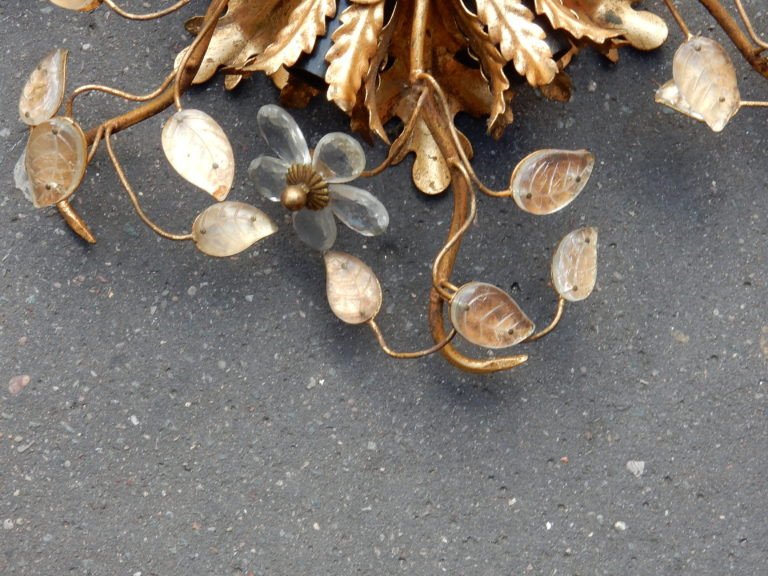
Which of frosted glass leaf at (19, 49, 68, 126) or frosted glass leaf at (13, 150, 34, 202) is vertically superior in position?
frosted glass leaf at (19, 49, 68, 126)

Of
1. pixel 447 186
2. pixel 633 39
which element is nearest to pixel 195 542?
pixel 447 186

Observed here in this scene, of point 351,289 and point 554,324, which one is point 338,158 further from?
point 554,324

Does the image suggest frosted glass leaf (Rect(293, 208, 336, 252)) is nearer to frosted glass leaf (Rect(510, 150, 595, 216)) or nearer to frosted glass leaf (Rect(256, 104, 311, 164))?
frosted glass leaf (Rect(256, 104, 311, 164))

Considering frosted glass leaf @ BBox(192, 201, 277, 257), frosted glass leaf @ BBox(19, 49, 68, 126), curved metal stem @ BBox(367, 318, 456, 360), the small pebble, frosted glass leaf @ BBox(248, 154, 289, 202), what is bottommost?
the small pebble

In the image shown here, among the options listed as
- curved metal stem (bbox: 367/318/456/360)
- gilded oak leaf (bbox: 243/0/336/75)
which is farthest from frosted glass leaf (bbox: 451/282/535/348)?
gilded oak leaf (bbox: 243/0/336/75)

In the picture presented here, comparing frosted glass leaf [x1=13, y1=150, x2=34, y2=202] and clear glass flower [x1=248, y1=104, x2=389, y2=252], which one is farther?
frosted glass leaf [x1=13, y1=150, x2=34, y2=202]

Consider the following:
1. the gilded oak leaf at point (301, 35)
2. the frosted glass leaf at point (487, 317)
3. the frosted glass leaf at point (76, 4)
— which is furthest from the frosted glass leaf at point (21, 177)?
the frosted glass leaf at point (487, 317)

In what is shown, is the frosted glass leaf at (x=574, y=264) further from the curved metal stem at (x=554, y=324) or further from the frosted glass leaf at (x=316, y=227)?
the frosted glass leaf at (x=316, y=227)

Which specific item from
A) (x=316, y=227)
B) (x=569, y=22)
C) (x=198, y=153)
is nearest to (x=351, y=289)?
(x=316, y=227)
